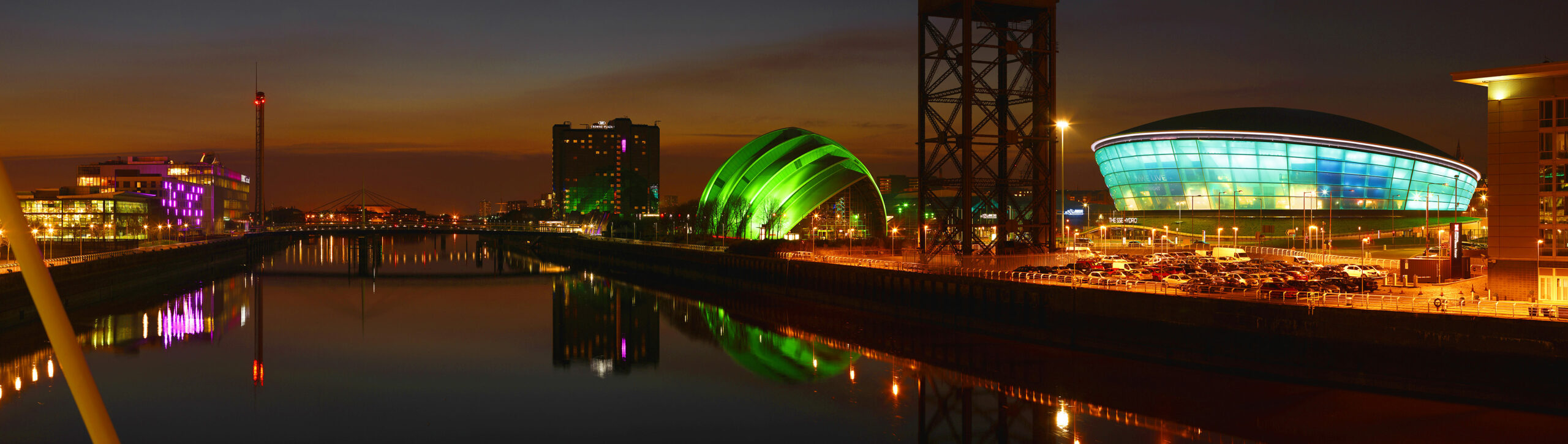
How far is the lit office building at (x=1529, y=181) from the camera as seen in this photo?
93.7 ft

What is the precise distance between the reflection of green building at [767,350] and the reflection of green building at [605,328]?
2087 millimetres

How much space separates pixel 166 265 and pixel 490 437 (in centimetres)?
5804

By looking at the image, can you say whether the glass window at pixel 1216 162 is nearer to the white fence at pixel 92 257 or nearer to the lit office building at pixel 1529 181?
the lit office building at pixel 1529 181

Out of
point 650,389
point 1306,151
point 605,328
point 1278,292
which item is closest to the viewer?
point 1278,292

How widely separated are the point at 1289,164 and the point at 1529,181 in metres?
42.9

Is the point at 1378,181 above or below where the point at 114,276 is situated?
above

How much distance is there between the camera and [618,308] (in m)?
53.2

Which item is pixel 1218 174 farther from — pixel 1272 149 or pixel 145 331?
pixel 145 331

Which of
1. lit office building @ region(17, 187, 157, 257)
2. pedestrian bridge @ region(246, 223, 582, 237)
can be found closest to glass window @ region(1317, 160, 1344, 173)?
pedestrian bridge @ region(246, 223, 582, 237)

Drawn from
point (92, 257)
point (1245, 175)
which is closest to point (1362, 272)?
point (1245, 175)

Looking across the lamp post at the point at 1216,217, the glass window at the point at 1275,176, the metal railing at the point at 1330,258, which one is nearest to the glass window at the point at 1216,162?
the lamp post at the point at 1216,217

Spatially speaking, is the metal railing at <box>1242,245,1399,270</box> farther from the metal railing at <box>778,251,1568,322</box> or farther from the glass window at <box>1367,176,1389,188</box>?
the glass window at <box>1367,176,1389,188</box>

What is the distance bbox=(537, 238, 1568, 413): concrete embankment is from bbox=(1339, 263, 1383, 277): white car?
8.71 meters

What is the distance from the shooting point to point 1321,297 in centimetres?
2734
